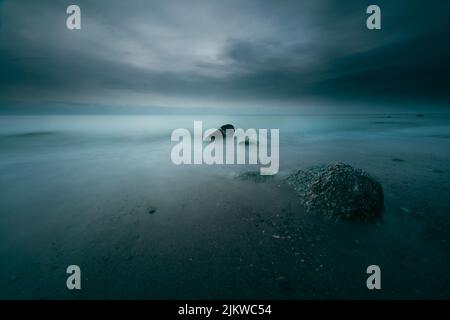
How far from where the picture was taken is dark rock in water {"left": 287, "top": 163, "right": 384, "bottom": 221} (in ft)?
17.6

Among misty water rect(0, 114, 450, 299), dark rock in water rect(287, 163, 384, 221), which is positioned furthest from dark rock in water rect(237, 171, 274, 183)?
dark rock in water rect(287, 163, 384, 221)

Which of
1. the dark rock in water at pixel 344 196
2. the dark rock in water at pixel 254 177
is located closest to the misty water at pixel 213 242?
the dark rock in water at pixel 344 196

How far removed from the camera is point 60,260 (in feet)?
13.8

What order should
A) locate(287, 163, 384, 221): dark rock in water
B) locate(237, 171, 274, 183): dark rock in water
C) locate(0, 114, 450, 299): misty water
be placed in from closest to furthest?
1. locate(0, 114, 450, 299): misty water
2. locate(287, 163, 384, 221): dark rock in water
3. locate(237, 171, 274, 183): dark rock in water

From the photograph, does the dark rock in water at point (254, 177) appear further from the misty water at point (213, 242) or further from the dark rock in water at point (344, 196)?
the dark rock in water at point (344, 196)

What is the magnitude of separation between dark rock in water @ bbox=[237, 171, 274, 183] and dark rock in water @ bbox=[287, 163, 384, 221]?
233 cm

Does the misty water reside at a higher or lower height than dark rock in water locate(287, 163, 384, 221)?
lower

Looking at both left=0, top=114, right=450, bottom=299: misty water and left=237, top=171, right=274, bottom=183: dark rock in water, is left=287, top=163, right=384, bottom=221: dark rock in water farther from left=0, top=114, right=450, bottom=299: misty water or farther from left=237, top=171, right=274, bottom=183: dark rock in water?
left=237, top=171, right=274, bottom=183: dark rock in water

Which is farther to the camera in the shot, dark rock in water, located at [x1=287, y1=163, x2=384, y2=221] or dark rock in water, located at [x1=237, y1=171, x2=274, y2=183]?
dark rock in water, located at [x1=237, y1=171, x2=274, y2=183]

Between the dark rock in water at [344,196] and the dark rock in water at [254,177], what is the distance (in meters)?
2.33

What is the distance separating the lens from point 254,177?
29.2 feet

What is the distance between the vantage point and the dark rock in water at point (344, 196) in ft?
17.6
